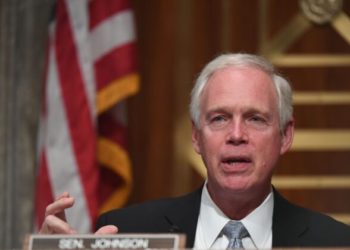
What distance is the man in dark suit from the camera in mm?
2975

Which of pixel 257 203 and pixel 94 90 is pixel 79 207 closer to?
pixel 94 90

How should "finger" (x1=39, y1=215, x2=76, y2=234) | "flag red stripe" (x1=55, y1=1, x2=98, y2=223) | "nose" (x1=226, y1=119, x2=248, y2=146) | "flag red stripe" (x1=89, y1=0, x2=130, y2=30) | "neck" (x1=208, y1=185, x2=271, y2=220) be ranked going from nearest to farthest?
"finger" (x1=39, y1=215, x2=76, y2=234) < "nose" (x1=226, y1=119, x2=248, y2=146) < "neck" (x1=208, y1=185, x2=271, y2=220) < "flag red stripe" (x1=55, y1=1, x2=98, y2=223) < "flag red stripe" (x1=89, y1=0, x2=130, y2=30)

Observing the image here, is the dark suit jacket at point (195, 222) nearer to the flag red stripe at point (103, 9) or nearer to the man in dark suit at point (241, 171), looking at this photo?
the man in dark suit at point (241, 171)

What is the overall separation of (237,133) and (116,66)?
1.79 metres

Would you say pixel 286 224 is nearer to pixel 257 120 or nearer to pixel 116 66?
pixel 257 120

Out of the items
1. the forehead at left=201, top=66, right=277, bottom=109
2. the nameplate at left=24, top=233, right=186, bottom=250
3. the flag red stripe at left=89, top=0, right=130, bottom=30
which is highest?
the flag red stripe at left=89, top=0, right=130, bottom=30

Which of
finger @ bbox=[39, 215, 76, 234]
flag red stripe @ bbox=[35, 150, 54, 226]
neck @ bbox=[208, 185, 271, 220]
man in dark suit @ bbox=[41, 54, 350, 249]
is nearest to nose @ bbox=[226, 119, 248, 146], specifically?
man in dark suit @ bbox=[41, 54, 350, 249]

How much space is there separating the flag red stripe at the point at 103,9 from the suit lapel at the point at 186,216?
5.43 ft

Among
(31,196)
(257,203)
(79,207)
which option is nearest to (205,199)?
(257,203)

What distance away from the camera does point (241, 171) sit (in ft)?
9.70

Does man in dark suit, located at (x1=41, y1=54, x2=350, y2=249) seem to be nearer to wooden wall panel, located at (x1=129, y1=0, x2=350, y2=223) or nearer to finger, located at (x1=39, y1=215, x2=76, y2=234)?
finger, located at (x1=39, y1=215, x2=76, y2=234)

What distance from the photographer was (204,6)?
16.5 feet

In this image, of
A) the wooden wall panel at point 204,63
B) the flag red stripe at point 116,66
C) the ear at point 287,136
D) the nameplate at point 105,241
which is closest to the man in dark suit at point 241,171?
the ear at point 287,136

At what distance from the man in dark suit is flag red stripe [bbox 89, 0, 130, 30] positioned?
1.60 metres
